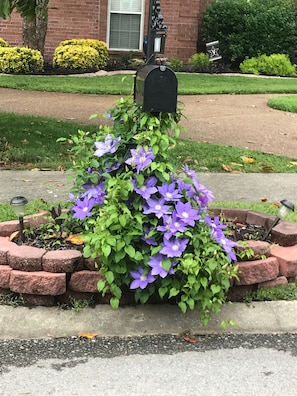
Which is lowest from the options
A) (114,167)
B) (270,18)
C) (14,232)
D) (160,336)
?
(160,336)

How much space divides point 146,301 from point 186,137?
5.32 meters

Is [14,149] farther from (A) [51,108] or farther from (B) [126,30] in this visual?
(B) [126,30]

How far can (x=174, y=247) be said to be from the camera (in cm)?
307

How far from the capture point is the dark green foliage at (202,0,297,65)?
58.8 ft

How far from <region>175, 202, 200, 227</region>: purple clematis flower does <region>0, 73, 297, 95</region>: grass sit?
9052 mm

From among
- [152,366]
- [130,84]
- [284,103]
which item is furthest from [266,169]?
[130,84]

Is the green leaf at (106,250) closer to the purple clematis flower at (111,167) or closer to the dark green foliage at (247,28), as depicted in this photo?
→ the purple clematis flower at (111,167)

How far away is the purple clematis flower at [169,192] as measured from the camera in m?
3.19

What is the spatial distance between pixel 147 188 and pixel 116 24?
15.5m

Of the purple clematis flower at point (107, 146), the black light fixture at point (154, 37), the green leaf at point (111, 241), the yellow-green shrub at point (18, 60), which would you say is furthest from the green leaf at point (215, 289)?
the yellow-green shrub at point (18, 60)

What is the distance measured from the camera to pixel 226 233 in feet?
11.6

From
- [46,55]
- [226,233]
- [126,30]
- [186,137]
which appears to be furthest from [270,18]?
[226,233]

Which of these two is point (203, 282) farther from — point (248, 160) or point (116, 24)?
point (116, 24)

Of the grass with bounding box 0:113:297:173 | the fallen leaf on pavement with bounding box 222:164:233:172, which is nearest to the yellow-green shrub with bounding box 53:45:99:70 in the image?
the grass with bounding box 0:113:297:173
